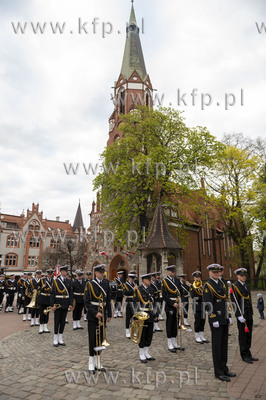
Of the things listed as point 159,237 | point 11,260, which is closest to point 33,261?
point 11,260

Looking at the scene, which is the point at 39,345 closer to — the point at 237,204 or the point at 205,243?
the point at 237,204

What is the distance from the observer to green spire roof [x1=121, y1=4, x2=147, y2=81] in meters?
38.1

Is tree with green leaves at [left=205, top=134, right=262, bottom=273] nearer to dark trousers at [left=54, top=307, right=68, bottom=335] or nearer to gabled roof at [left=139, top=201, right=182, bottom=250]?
gabled roof at [left=139, top=201, right=182, bottom=250]

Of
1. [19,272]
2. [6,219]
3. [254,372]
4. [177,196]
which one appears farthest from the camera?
[6,219]

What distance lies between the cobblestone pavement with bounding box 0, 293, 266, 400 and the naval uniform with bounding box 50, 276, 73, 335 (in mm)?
618

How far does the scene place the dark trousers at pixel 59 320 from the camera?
8203 mm

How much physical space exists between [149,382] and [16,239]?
47619 mm

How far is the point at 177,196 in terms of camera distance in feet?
79.1

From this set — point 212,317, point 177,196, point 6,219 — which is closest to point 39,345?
point 212,317

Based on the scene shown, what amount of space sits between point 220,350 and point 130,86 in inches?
1432

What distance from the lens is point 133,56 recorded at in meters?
39.5

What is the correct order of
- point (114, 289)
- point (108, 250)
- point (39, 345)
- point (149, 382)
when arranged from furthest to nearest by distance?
point (108, 250)
point (114, 289)
point (39, 345)
point (149, 382)

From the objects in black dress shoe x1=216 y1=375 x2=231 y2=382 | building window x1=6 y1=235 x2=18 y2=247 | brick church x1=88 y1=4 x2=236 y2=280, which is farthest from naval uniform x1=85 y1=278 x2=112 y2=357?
building window x1=6 y1=235 x2=18 y2=247

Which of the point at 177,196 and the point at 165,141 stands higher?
the point at 165,141
